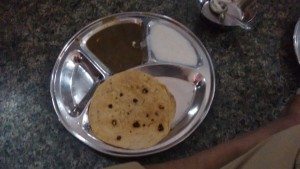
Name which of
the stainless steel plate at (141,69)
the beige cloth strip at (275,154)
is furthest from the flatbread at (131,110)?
the beige cloth strip at (275,154)

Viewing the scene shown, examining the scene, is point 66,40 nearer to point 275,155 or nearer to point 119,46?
point 119,46

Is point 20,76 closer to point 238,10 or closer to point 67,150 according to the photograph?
point 67,150

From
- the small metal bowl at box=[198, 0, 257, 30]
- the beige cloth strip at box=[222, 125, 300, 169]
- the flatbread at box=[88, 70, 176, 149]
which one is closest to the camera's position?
the beige cloth strip at box=[222, 125, 300, 169]

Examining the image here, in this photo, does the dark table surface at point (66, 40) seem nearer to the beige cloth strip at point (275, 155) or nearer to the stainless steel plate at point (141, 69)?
the stainless steel plate at point (141, 69)

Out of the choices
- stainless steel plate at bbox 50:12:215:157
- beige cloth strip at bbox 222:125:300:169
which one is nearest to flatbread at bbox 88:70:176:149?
stainless steel plate at bbox 50:12:215:157

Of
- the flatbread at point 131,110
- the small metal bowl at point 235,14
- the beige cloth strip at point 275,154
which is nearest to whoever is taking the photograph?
the beige cloth strip at point 275,154

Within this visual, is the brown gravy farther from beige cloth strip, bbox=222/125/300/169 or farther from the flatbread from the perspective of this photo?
beige cloth strip, bbox=222/125/300/169
